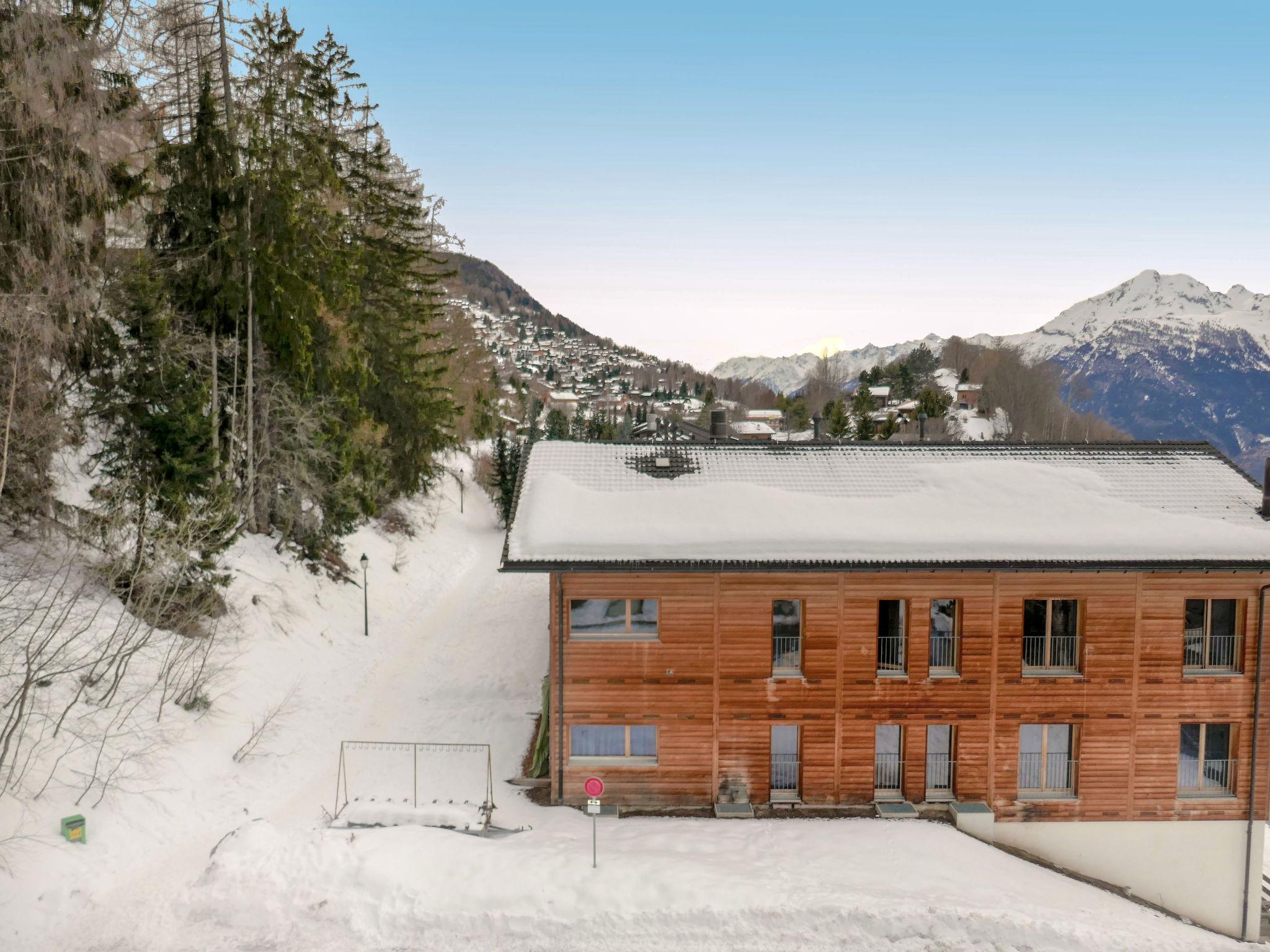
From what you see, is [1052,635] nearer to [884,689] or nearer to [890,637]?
[890,637]

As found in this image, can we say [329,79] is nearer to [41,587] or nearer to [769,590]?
[41,587]

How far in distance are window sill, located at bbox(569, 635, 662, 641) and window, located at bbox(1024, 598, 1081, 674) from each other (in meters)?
8.56

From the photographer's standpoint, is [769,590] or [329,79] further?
[329,79]

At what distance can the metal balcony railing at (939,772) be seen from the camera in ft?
55.5

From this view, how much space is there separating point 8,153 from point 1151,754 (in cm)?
2873

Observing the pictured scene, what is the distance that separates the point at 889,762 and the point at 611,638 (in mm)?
7012

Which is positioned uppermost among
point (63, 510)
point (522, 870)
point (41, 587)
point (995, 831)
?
point (63, 510)

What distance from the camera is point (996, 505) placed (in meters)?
17.5

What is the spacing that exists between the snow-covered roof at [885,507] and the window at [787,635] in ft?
5.19

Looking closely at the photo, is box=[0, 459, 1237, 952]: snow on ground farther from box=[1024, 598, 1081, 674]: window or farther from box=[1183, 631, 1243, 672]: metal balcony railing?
box=[1183, 631, 1243, 672]: metal balcony railing

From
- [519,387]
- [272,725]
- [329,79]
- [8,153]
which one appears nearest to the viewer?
[8,153]

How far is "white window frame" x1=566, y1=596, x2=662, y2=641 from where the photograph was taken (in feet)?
53.5

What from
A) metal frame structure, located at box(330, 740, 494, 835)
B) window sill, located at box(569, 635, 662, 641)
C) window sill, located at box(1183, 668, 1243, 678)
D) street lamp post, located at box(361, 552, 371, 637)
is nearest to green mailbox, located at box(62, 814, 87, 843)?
metal frame structure, located at box(330, 740, 494, 835)

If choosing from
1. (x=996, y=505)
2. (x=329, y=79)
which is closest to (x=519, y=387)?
(x=329, y=79)
